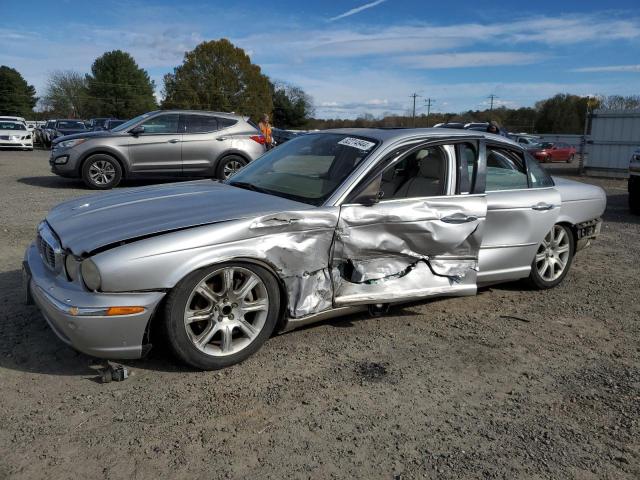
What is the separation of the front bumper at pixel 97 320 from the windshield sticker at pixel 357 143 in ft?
6.27

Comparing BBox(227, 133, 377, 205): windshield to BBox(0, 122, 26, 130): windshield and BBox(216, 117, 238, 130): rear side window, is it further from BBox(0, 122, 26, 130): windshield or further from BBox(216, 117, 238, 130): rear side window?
BBox(0, 122, 26, 130): windshield

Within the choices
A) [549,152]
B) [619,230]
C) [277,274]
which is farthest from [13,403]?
[549,152]

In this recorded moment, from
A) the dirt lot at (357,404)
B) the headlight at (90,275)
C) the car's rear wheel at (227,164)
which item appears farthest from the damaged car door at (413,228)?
the car's rear wheel at (227,164)

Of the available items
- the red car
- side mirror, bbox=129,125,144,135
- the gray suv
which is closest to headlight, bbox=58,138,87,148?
the gray suv

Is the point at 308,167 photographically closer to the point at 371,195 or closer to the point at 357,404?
the point at 371,195

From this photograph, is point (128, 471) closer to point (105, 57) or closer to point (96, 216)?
point (96, 216)

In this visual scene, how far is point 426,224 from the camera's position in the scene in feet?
13.6

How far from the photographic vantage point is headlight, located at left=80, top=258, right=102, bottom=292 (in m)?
3.09

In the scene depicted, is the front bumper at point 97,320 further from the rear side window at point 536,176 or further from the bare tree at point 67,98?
the bare tree at point 67,98

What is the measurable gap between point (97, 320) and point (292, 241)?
1263mm

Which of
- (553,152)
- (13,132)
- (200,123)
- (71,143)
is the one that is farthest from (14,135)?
(553,152)

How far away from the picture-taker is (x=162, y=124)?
1164cm

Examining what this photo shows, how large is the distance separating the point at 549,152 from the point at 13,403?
31539mm

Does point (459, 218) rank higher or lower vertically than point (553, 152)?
higher
